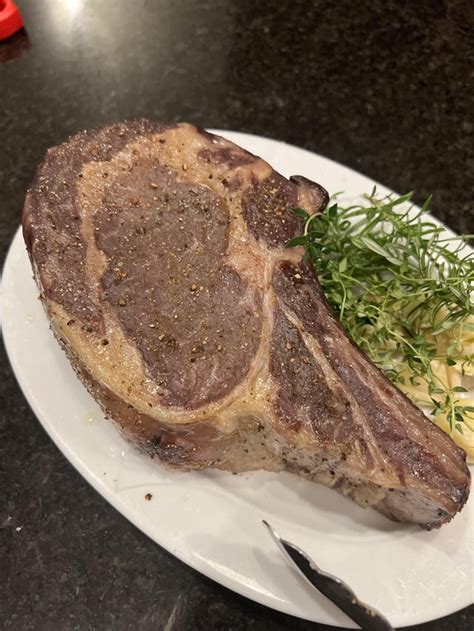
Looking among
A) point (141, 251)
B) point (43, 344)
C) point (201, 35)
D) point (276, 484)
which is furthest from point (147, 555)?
point (201, 35)

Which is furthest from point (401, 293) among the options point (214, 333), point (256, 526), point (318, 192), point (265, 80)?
point (265, 80)

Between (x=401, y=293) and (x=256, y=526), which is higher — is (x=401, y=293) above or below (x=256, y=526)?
above

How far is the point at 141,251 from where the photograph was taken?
5.29ft

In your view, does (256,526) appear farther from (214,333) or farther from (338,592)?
(214,333)

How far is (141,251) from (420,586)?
1.14 metres

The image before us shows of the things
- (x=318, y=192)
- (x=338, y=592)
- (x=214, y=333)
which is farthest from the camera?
(x=318, y=192)

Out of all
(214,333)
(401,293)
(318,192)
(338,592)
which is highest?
(318,192)

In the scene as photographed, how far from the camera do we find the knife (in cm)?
136

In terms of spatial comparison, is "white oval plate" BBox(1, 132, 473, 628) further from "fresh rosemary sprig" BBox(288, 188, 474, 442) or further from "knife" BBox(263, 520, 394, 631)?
"fresh rosemary sprig" BBox(288, 188, 474, 442)

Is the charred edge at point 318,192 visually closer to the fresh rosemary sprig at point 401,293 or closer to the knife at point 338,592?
the fresh rosemary sprig at point 401,293

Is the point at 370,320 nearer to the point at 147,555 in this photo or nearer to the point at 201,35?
the point at 147,555

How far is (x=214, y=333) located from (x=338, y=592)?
0.70 m

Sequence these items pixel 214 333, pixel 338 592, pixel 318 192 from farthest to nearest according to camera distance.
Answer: pixel 318 192, pixel 214 333, pixel 338 592

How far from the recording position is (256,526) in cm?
155
